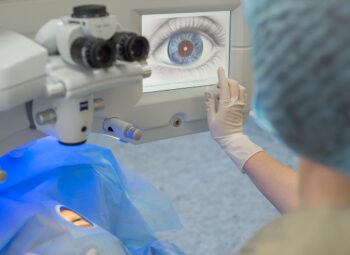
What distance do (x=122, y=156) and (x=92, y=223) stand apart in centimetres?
160

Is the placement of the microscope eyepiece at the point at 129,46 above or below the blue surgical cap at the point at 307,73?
below

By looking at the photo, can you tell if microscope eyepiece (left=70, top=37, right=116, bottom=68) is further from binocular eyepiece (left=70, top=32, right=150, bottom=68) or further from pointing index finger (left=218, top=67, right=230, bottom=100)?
pointing index finger (left=218, top=67, right=230, bottom=100)

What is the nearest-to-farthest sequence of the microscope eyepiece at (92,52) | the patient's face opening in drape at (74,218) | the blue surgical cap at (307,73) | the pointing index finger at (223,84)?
1. the blue surgical cap at (307,73)
2. the microscope eyepiece at (92,52)
3. the patient's face opening in drape at (74,218)
4. the pointing index finger at (223,84)

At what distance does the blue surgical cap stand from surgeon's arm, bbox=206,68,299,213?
0.56 meters

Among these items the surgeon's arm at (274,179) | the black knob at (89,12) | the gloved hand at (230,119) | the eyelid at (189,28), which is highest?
the black knob at (89,12)

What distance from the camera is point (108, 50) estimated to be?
704 millimetres

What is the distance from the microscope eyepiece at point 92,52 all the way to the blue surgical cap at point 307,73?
0.24m

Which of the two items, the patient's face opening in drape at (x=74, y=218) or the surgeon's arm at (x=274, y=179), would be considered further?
the surgeon's arm at (x=274, y=179)

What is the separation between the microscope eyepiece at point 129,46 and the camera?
73 centimetres

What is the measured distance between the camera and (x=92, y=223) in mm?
959

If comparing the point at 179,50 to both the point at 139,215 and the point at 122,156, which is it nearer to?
the point at 139,215

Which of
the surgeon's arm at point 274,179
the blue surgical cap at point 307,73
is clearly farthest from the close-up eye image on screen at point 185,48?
the blue surgical cap at point 307,73

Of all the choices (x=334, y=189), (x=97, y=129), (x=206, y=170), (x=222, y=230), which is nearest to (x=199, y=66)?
(x=97, y=129)

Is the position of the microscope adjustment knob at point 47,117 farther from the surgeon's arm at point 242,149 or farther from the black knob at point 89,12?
the surgeon's arm at point 242,149
